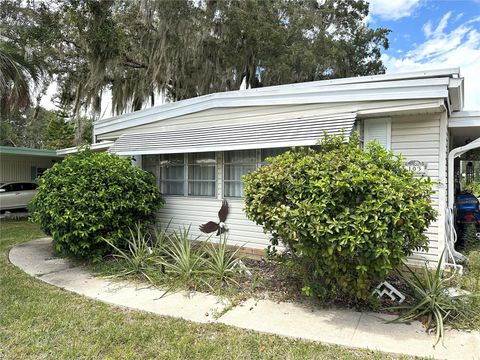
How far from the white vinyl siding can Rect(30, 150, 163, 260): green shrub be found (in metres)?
4.13

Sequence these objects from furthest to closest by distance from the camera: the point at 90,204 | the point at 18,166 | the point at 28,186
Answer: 1. the point at 18,166
2. the point at 28,186
3. the point at 90,204

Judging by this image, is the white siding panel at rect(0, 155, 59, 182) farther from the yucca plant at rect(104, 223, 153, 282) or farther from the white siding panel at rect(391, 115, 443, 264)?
the white siding panel at rect(391, 115, 443, 264)

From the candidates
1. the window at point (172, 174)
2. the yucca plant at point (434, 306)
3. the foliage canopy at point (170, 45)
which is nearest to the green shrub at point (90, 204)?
the window at point (172, 174)

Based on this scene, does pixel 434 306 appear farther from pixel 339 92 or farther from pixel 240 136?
pixel 240 136

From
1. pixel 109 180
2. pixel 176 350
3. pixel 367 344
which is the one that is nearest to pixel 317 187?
pixel 367 344

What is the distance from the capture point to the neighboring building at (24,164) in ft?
46.5

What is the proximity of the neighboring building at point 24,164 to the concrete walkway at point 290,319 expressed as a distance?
10653mm

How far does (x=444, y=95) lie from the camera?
4.45 metres

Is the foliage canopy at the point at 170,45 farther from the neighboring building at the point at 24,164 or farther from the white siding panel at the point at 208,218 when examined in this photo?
the white siding panel at the point at 208,218

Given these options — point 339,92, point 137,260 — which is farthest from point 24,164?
point 339,92

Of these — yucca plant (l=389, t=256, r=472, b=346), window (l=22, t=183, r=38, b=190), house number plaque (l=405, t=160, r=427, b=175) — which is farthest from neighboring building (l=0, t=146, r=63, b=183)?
yucca plant (l=389, t=256, r=472, b=346)

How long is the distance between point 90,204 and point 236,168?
105 inches

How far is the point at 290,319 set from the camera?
374cm

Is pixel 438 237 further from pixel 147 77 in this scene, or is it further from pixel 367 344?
pixel 147 77
